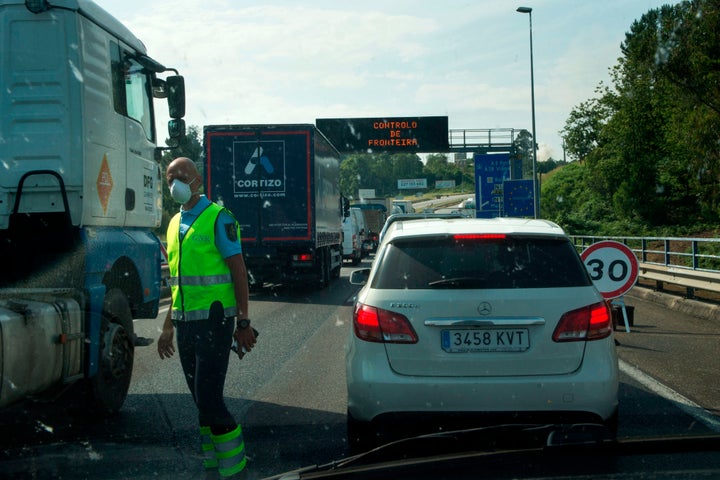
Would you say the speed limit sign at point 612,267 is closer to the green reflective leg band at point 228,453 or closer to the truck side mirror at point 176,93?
the truck side mirror at point 176,93

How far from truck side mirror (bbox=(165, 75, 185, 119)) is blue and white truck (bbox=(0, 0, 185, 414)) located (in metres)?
1.12

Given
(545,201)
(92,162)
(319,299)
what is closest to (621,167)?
(545,201)

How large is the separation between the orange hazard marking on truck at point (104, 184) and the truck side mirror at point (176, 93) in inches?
60.1

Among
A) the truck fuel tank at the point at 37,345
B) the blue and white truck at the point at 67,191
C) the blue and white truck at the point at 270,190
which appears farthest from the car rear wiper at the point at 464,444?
the blue and white truck at the point at 270,190

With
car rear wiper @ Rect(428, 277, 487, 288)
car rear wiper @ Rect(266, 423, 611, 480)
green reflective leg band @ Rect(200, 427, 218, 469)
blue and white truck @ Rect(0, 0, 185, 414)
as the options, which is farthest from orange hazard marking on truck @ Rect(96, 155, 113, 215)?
car rear wiper @ Rect(266, 423, 611, 480)

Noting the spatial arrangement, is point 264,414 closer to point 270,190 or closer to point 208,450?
point 208,450

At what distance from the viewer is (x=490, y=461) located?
87.7 inches

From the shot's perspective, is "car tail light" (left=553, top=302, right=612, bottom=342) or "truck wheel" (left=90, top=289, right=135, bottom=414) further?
"truck wheel" (left=90, top=289, right=135, bottom=414)

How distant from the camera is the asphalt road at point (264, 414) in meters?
5.20

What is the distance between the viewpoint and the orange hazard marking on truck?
20.8 ft

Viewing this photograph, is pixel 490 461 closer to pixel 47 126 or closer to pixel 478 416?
pixel 478 416

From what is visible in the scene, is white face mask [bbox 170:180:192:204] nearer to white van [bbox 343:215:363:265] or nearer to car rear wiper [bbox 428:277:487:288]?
car rear wiper [bbox 428:277:487:288]

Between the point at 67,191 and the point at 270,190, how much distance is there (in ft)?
41.0

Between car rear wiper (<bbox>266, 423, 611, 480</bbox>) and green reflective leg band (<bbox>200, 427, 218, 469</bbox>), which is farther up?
car rear wiper (<bbox>266, 423, 611, 480</bbox>)
